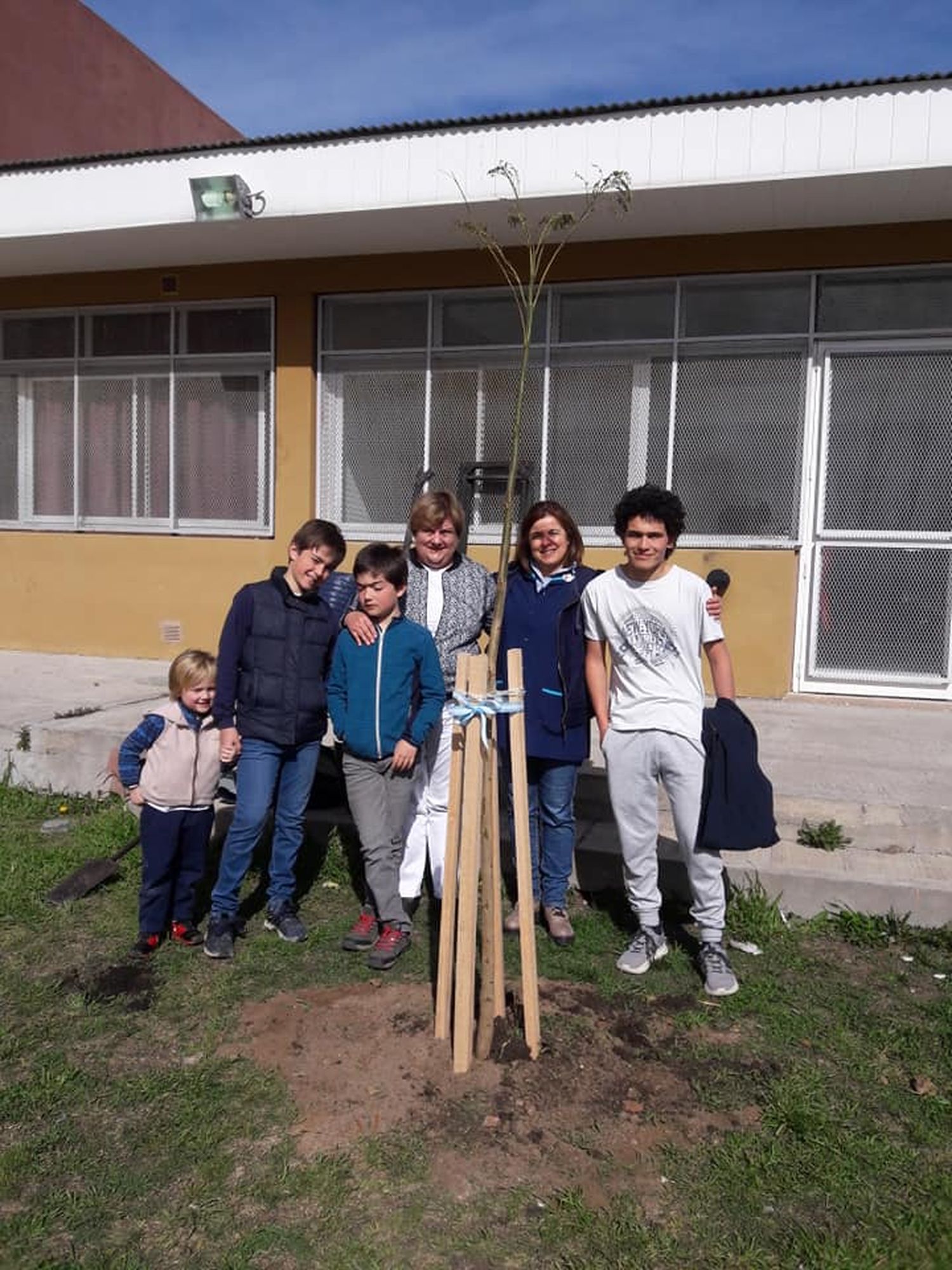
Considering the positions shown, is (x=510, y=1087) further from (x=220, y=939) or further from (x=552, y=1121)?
(x=220, y=939)

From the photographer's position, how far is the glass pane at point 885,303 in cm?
679

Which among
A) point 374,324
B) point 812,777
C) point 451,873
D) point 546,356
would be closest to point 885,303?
point 546,356

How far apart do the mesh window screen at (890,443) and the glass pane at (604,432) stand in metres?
1.19

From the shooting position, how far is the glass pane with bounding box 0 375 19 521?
9.30m

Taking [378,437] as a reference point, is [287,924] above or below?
below

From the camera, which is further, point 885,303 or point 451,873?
point 885,303

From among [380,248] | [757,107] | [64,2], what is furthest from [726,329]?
[64,2]

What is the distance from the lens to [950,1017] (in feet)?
11.0

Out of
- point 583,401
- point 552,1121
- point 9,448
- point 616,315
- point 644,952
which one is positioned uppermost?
point 616,315

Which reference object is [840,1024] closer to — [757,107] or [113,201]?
[757,107]

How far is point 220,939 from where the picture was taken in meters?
3.87

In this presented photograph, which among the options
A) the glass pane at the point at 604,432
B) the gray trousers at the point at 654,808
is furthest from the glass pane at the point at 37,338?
the gray trousers at the point at 654,808

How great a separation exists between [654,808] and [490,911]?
898mm

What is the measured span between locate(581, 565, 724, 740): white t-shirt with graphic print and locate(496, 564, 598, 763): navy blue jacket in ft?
0.78
